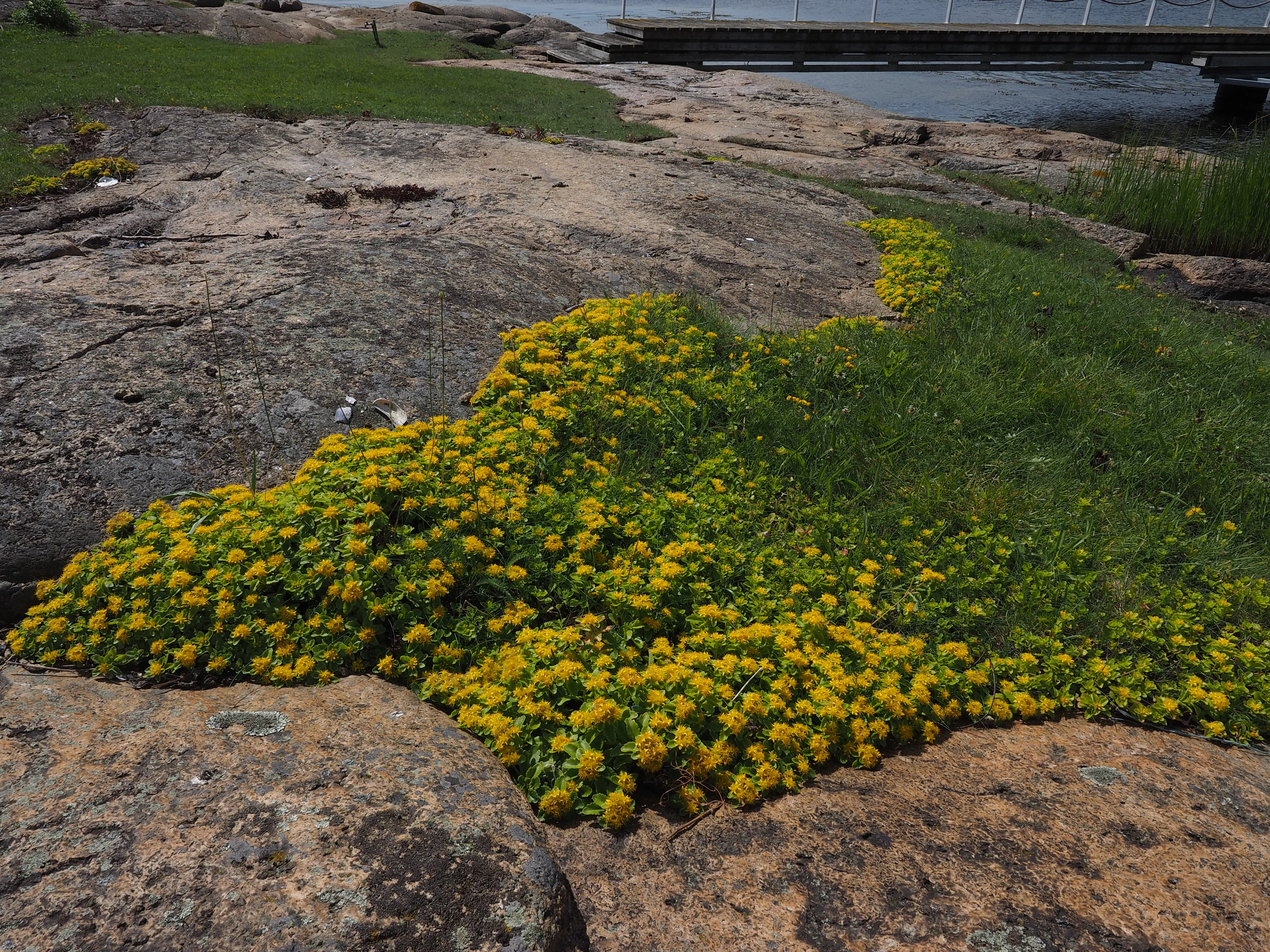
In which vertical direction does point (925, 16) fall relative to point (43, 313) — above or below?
above

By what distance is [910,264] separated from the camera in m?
7.45

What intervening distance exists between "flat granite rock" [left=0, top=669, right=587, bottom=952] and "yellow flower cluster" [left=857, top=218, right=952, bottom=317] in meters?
5.91

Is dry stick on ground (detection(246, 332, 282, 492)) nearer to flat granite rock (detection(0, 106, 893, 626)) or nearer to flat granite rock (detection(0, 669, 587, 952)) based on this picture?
flat granite rock (detection(0, 106, 893, 626))

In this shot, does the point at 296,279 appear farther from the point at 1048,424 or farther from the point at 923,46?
the point at 923,46

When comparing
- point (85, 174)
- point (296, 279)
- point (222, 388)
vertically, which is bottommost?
point (222, 388)

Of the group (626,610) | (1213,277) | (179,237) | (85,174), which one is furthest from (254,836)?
(1213,277)

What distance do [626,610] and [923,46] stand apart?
1286 inches

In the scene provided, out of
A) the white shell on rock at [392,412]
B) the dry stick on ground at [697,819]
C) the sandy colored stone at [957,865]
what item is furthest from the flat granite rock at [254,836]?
the white shell on rock at [392,412]

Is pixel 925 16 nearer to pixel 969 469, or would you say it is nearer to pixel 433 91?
pixel 433 91

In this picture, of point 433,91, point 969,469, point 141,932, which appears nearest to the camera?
point 141,932

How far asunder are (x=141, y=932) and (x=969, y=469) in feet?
15.1

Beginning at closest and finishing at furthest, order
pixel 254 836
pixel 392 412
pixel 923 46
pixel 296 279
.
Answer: pixel 254 836 → pixel 392 412 → pixel 296 279 → pixel 923 46

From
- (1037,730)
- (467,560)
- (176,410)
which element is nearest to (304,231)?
(176,410)

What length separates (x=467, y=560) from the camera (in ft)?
11.0
